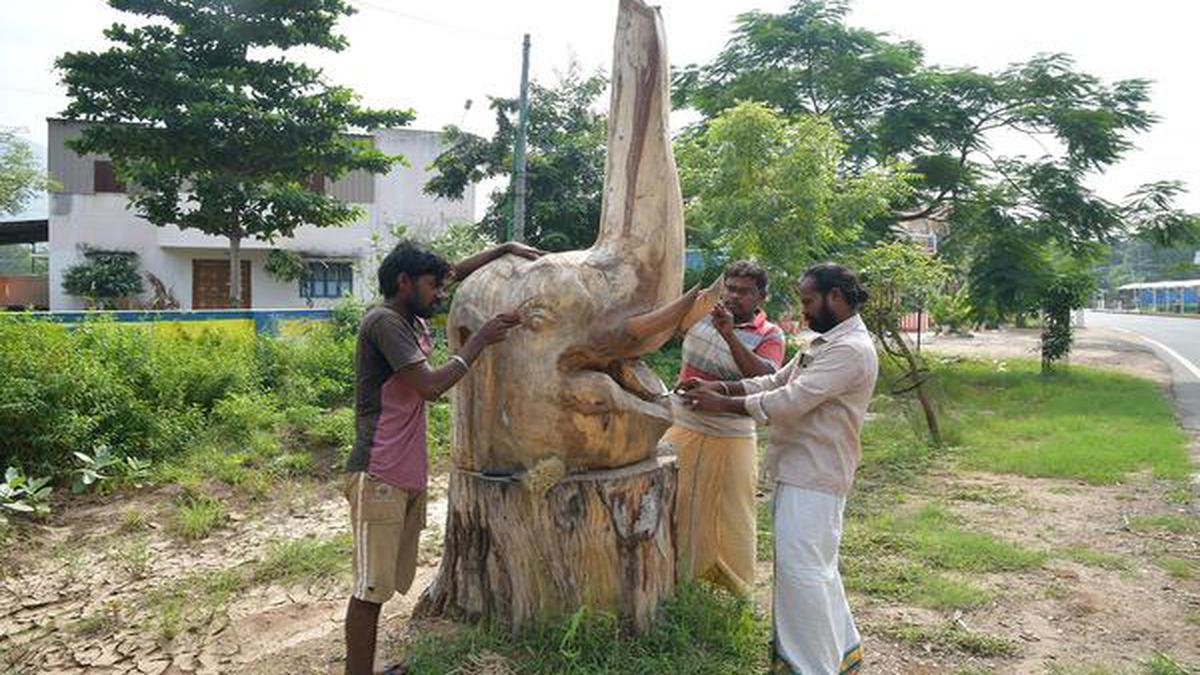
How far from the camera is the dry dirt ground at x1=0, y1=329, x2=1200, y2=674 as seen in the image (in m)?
3.24

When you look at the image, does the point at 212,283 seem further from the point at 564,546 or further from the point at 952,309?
the point at 564,546

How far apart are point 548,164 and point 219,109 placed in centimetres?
473

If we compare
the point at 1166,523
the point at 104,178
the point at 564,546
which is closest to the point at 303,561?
the point at 564,546

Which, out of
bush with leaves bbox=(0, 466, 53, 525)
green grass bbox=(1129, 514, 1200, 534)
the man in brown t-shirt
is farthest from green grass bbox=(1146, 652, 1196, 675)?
bush with leaves bbox=(0, 466, 53, 525)

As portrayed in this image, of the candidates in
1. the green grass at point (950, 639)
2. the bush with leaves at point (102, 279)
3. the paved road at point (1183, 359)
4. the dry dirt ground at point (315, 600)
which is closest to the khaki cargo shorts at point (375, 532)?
the dry dirt ground at point (315, 600)

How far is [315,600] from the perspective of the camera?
3.84 metres

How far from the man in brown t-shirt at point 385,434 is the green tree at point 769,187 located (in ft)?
15.8

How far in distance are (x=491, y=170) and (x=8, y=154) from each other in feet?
59.1

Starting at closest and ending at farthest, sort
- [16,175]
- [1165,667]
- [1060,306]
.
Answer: [1165,667] < [1060,306] < [16,175]

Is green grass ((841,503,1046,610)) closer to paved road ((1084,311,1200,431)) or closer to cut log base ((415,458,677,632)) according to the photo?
cut log base ((415,458,677,632))

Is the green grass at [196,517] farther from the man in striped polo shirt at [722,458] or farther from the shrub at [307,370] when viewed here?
the man in striped polo shirt at [722,458]

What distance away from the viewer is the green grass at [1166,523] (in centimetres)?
508

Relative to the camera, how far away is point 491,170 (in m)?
13.3

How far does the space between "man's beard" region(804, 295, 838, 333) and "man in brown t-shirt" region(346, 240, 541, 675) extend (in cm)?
108
